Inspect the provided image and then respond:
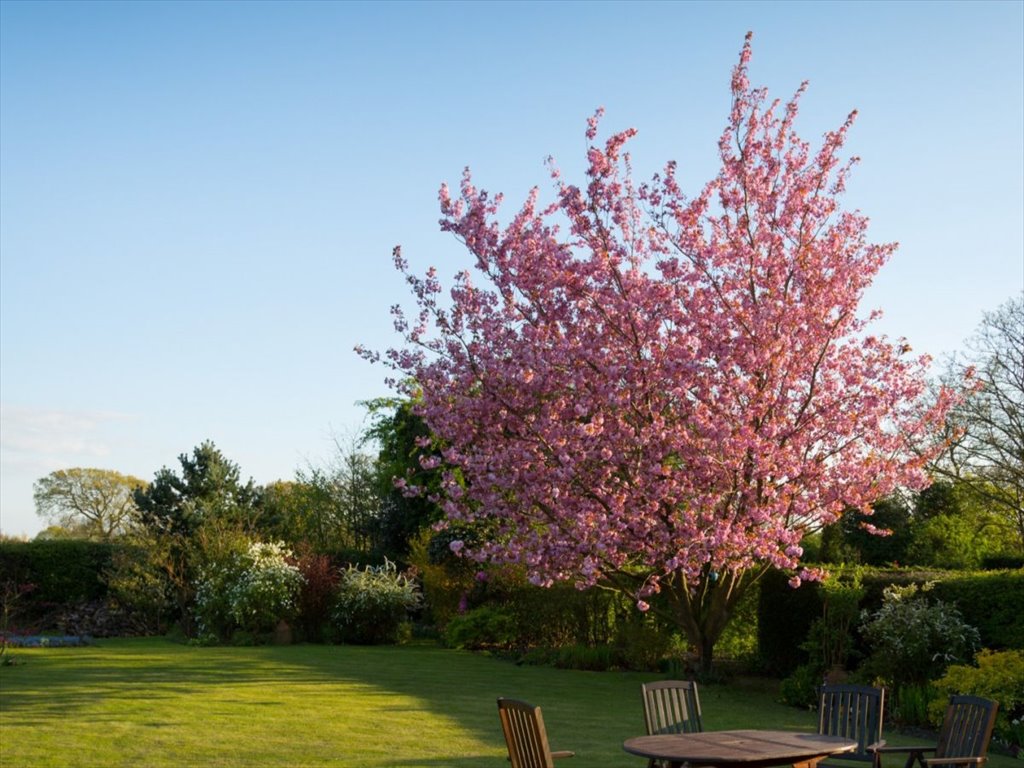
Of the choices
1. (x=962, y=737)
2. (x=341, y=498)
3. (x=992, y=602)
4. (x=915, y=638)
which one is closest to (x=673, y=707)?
(x=962, y=737)

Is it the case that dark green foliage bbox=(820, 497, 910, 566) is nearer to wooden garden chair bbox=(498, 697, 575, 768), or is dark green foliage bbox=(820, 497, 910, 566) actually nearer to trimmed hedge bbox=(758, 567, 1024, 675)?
trimmed hedge bbox=(758, 567, 1024, 675)

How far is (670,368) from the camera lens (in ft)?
45.0

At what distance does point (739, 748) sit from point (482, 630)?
15.9m

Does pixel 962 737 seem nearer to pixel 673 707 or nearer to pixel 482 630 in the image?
pixel 673 707

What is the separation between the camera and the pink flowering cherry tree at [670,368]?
551 inches

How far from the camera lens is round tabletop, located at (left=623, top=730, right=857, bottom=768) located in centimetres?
617

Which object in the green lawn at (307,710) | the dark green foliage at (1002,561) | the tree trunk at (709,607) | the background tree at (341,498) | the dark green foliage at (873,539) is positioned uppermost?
the background tree at (341,498)

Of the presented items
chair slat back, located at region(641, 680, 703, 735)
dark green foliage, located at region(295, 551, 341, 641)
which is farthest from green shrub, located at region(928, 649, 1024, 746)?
dark green foliage, located at region(295, 551, 341, 641)

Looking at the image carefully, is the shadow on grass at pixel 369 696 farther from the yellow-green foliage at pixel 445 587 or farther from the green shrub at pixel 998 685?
the yellow-green foliage at pixel 445 587

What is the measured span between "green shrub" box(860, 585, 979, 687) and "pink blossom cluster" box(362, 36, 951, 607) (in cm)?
137

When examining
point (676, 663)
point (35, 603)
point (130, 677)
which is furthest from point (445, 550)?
point (35, 603)

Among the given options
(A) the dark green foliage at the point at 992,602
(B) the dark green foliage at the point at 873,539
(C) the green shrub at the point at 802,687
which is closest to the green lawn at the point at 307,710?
(C) the green shrub at the point at 802,687

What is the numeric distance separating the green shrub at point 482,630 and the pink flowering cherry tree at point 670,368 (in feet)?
23.1

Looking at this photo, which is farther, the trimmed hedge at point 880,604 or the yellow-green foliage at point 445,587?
the yellow-green foliage at point 445,587
